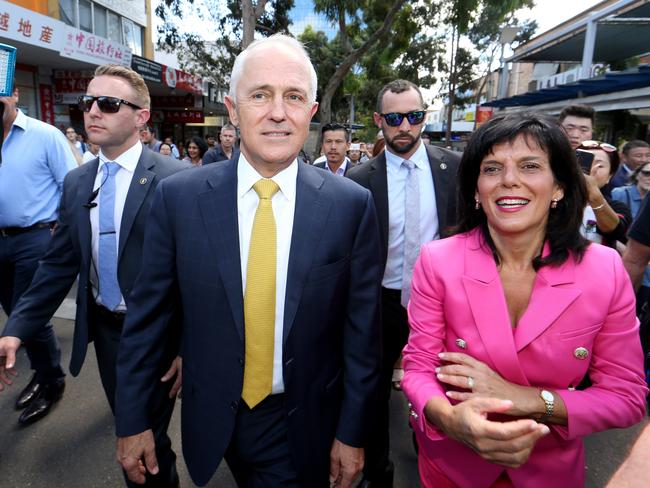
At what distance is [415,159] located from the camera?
299cm

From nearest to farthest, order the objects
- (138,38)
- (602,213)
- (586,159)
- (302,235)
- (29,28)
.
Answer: (302,235)
(586,159)
(602,213)
(29,28)
(138,38)

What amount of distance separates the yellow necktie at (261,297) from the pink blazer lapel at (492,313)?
0.68m

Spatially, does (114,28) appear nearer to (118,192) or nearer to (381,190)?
(118,192)

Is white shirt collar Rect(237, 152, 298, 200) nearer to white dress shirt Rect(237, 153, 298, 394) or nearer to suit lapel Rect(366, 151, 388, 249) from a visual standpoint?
white dress shirt Rect(237, 153, 298, 394)

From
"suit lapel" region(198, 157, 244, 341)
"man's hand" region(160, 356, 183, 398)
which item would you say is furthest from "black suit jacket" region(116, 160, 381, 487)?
"man's hand" region(160, 356, 183, 398)

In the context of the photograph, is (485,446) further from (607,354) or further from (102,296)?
(102,296)

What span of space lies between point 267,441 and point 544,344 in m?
1.04

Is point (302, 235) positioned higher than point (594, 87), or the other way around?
point (594, 87)

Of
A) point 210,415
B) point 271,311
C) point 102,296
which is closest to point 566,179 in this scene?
point 271,311

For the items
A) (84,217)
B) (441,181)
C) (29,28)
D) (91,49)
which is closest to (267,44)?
(84,217)

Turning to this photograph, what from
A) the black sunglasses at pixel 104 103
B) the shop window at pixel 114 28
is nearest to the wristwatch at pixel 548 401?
the black sunglasses at pixel 104 103

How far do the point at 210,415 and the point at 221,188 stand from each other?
0.84 metres

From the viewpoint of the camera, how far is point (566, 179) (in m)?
1.54

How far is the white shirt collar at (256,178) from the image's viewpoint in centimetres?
163
